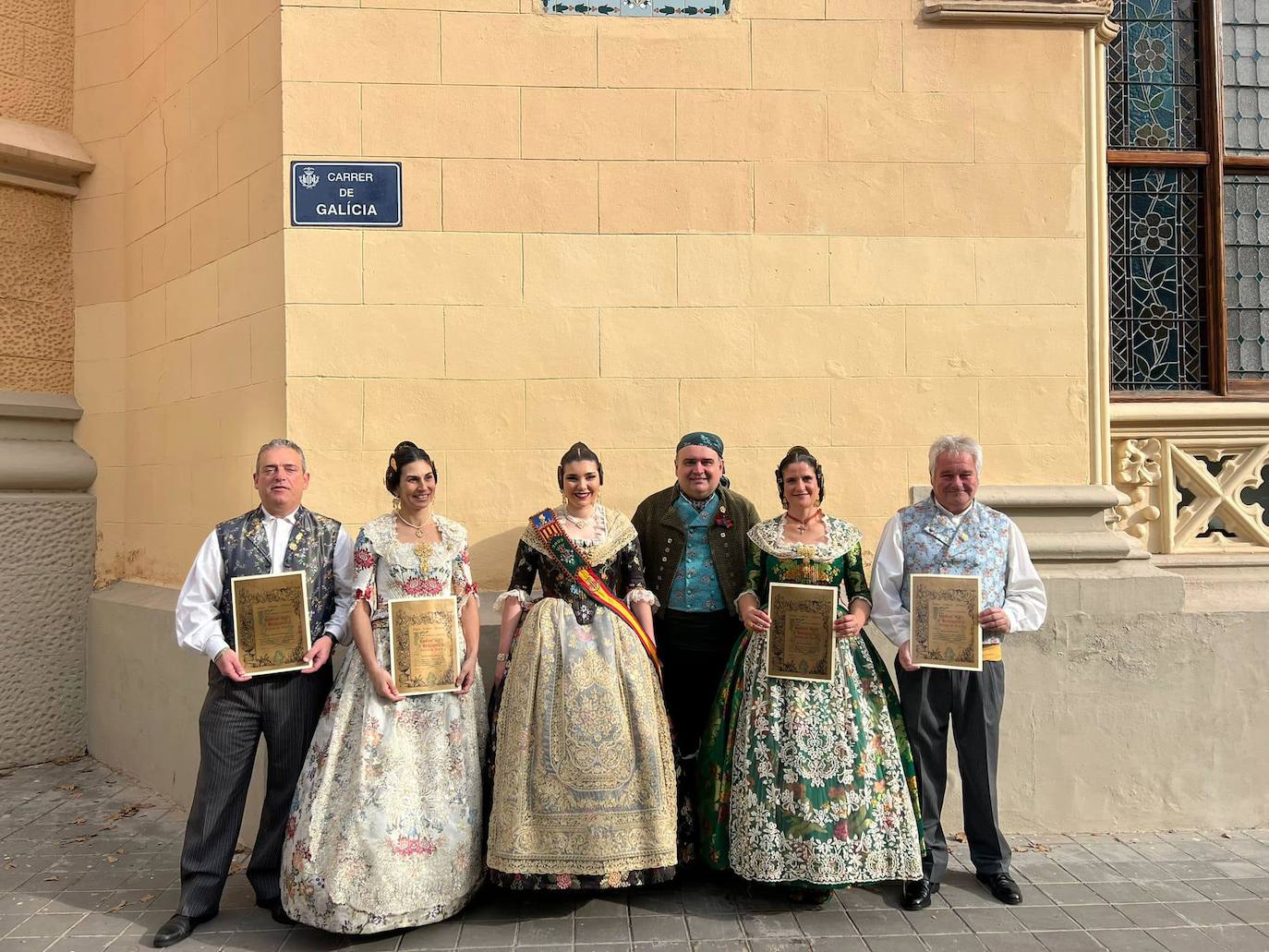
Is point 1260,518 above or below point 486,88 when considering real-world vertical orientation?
below

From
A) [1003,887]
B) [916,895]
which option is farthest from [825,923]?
[1003,887]

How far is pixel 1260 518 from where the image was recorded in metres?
5.41

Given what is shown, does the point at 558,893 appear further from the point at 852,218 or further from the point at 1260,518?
the point at 1260,518

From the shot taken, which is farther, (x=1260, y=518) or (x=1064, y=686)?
(x=1260, y=518)

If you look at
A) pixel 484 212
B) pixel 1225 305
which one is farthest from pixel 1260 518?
pixel 484 212

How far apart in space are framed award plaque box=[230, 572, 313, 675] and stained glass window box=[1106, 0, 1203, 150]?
5.26 m

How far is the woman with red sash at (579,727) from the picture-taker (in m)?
3.80

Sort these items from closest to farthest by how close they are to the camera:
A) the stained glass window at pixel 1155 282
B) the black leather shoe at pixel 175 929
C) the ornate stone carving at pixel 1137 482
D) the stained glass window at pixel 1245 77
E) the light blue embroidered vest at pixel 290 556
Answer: the black leather shoe at pixel 175 929 < the light blue embroidered vest at pixel 290 556 < the ornate stone carving at pixel 1137 482 < the stained glass window at pixel 1155 282 < the stained glass window at pixel 1245 77

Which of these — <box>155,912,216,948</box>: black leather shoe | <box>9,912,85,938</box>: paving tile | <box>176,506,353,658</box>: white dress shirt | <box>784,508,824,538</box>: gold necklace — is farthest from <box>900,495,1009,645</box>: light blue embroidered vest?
<box>9,912,85,938</box>: paving tile

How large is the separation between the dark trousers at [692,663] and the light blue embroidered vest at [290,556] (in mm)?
1486

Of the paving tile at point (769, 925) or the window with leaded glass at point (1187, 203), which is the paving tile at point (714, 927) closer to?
the paving tile at point (769, 925)

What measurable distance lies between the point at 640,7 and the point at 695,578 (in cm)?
302

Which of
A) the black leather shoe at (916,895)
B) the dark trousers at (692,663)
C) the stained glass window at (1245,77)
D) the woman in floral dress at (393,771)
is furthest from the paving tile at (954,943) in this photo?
the stained glass window at (1245,77)

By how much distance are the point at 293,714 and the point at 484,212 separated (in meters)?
2.62
